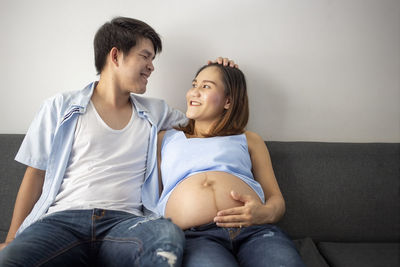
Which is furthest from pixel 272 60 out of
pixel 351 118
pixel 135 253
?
pixel 135 253

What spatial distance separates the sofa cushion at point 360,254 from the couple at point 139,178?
0.98ft

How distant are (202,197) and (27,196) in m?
0.66

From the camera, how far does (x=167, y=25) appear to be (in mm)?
1411

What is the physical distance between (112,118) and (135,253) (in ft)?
1.91

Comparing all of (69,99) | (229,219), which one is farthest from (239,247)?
(69,99)

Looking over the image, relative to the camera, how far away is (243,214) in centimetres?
89

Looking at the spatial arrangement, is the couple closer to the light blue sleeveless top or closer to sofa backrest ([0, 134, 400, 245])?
the light blue sleeveless top

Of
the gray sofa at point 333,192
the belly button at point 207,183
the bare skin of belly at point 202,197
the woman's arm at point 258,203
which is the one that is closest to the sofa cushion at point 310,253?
the gray sofa at point 333,192

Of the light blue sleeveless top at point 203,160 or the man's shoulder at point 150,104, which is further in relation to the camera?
the man's shoulder at point 150,104

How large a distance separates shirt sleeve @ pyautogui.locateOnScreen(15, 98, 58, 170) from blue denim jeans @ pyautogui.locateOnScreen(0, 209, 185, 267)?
23 cm

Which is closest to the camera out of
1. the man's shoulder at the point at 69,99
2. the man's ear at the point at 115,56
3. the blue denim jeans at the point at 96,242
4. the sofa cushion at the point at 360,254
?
the blue denim jeans at the point at 96,242

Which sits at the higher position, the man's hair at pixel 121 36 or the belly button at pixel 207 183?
the man's hair at pixel 121 36

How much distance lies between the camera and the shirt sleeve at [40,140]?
1001 mm

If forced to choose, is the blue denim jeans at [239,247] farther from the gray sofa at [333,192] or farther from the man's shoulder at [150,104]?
the man's shoulder at [150,104]
